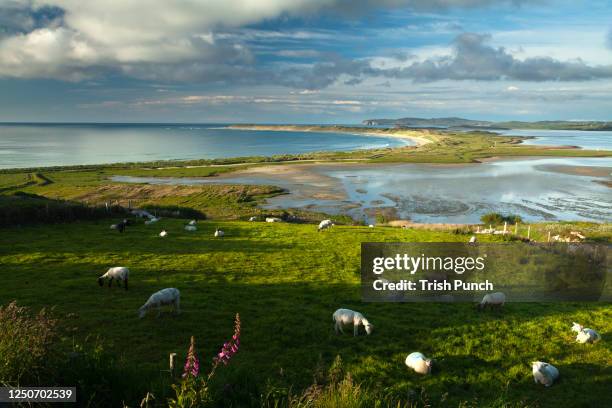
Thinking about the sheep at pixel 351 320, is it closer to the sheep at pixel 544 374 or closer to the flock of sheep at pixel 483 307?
the flock of sheep at pixel 483 307

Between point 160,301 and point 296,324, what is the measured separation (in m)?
5.66

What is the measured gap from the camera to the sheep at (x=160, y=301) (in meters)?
15.9

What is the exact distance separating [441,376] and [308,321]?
5665 mm

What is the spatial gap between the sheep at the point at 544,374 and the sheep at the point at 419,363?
3.36 metres

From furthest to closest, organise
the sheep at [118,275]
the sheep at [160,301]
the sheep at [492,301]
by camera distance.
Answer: the sheep at [118,275], the sheep at [492,301], the sheep at [160,301]

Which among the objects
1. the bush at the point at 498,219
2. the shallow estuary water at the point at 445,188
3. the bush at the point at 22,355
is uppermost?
the bush at the point at 22,355

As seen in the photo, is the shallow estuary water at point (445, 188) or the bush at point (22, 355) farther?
the shallow estuary water at point (445, 188)

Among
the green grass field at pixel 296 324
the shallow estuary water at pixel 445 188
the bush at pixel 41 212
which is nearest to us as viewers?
the green grass field at pixel 296 324

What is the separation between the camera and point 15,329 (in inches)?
315

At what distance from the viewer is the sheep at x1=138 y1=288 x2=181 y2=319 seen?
15852 millimetres

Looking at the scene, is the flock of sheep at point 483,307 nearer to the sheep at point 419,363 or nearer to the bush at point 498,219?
the sheep at point 419,363

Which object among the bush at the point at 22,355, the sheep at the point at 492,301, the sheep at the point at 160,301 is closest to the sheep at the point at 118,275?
the sheep at the point at 160,301

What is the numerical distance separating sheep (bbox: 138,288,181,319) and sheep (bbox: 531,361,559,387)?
13301mm

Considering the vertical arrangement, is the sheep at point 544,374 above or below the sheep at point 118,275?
below
